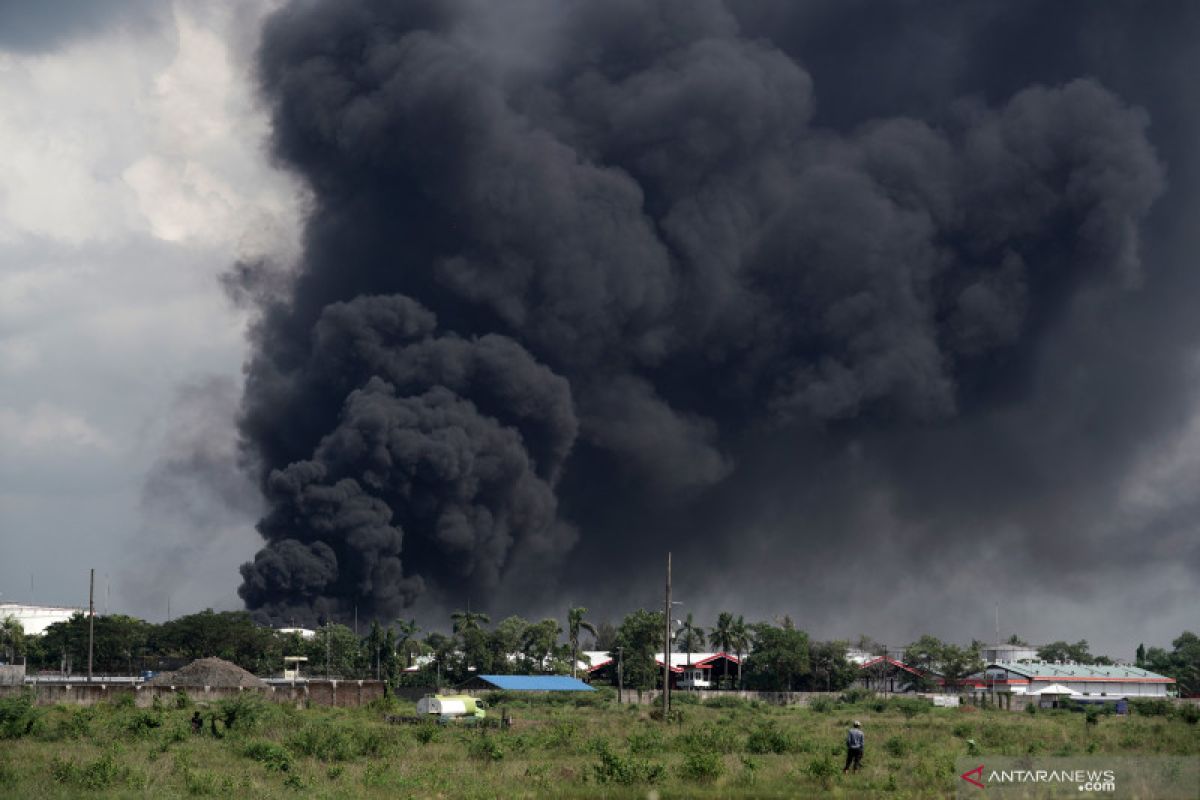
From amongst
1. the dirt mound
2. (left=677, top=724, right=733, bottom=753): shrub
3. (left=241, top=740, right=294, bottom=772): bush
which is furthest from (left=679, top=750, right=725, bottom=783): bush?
the dirt mound

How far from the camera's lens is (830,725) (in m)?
57.3

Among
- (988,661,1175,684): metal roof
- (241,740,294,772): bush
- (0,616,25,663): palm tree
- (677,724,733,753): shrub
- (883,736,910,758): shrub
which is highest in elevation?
(0,616,25,663): palm tree

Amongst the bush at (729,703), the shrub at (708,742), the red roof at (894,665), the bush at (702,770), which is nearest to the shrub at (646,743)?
the shrub at (708,742)

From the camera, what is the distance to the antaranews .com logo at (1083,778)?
23031 mm

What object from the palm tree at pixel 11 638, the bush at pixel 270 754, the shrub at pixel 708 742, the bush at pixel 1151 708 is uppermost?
the palm tree at pixel 11 638

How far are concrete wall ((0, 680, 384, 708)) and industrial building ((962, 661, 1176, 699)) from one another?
65995 millimetres

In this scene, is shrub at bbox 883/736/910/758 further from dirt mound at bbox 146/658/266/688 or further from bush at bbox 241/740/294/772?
dirt mound at bbox 146/658/266/688

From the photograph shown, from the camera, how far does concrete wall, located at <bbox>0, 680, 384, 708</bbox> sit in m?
60.9

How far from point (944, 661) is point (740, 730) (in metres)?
78.8

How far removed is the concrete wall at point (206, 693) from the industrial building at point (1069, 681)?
65995 mm

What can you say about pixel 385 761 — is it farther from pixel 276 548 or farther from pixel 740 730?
pixel 276 548

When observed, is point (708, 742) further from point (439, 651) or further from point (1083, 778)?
point (439, 651)

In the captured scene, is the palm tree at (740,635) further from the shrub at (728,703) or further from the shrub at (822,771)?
the shrub at (822,771)

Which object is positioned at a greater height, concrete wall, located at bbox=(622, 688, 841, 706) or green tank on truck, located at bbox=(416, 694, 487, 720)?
green tank on truck, located at bbox=(416, 694, 487, 720)
